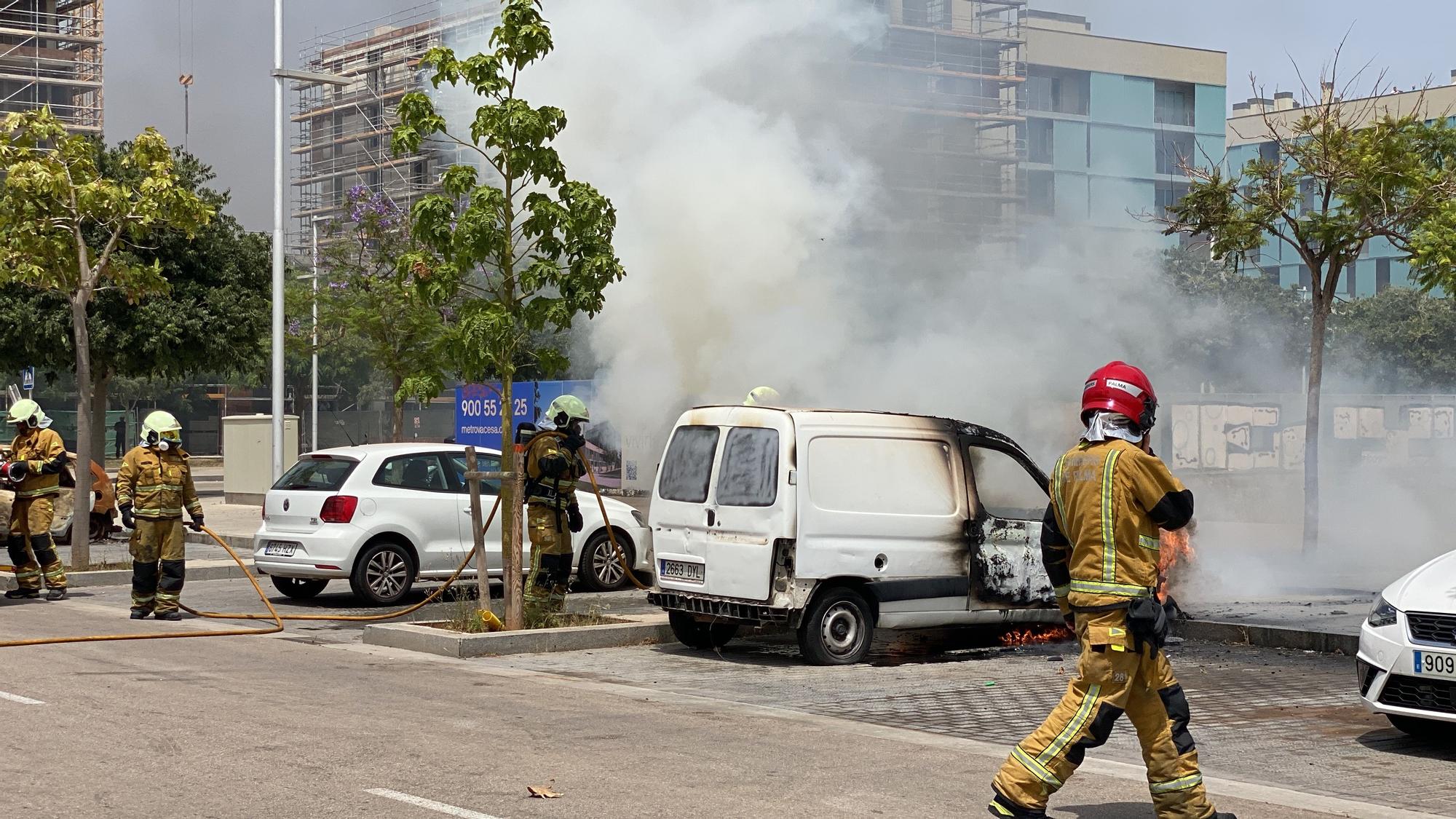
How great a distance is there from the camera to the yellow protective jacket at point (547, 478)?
12555 millimetres

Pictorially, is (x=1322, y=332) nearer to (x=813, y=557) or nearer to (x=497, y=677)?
(x=813, y=557)

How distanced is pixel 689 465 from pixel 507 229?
7.90 ft

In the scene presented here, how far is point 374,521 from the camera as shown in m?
13.8

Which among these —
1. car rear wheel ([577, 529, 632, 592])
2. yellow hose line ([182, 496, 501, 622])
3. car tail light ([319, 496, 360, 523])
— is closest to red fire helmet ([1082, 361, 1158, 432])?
yellow hose line ([182, 496, 501, 622])

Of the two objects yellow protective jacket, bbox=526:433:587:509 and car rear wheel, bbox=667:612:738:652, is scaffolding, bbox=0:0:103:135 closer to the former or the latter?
yellow protective jacket, bbox=526:433:587:509

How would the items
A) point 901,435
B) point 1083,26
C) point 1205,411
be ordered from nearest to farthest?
point 901,435
point 1083,26
point 1205,411

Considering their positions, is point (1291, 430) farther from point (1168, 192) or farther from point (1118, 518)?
point (1118, 518)

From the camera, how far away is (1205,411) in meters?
36.0

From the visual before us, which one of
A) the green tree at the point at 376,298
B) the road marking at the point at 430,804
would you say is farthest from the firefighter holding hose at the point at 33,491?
the green tree at the point at 376,298

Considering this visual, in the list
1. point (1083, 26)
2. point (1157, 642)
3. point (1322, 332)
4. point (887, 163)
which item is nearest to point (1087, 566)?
point (1157, 642)

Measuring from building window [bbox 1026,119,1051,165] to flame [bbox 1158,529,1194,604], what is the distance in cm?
1294

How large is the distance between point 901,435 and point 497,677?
3298 millimetres

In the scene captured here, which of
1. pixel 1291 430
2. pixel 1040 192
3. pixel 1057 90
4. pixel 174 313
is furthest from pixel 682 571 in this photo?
pixel 1291 430

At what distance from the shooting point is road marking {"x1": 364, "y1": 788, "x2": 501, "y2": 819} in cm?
570
